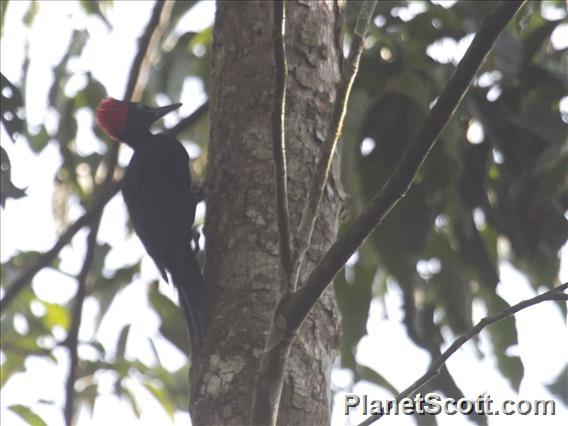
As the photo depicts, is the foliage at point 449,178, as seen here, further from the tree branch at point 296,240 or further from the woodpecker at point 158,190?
the tree branch at point 296,240

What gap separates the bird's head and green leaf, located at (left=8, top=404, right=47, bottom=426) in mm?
1693

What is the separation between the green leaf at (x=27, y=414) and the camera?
11.6 feet

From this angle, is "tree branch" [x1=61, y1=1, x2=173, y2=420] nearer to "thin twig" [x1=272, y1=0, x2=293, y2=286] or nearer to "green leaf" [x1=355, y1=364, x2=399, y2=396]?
"green leaf" [x1=355, y1=364, x2=399, y2=396]

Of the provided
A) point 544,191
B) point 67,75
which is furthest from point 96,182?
point 544,191

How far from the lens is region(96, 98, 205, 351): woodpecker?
3850 millimetres

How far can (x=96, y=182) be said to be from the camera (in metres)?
4.77

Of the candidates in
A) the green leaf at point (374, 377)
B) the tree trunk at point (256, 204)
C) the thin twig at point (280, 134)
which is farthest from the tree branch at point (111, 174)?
the thin twig at point (280, 134)

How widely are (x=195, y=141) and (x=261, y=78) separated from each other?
2.22m

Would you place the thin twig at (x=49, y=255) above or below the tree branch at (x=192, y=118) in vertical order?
below

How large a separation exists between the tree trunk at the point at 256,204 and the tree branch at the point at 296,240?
390 millimetres

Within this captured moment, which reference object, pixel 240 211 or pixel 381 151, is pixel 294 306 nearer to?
pixel 240 211

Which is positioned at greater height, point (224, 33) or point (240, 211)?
point (224, 33)

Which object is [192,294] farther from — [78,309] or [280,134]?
[280,134]

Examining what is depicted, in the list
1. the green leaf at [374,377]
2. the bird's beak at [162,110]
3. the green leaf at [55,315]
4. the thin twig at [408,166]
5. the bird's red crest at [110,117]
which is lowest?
the thin twig at [408,166]
